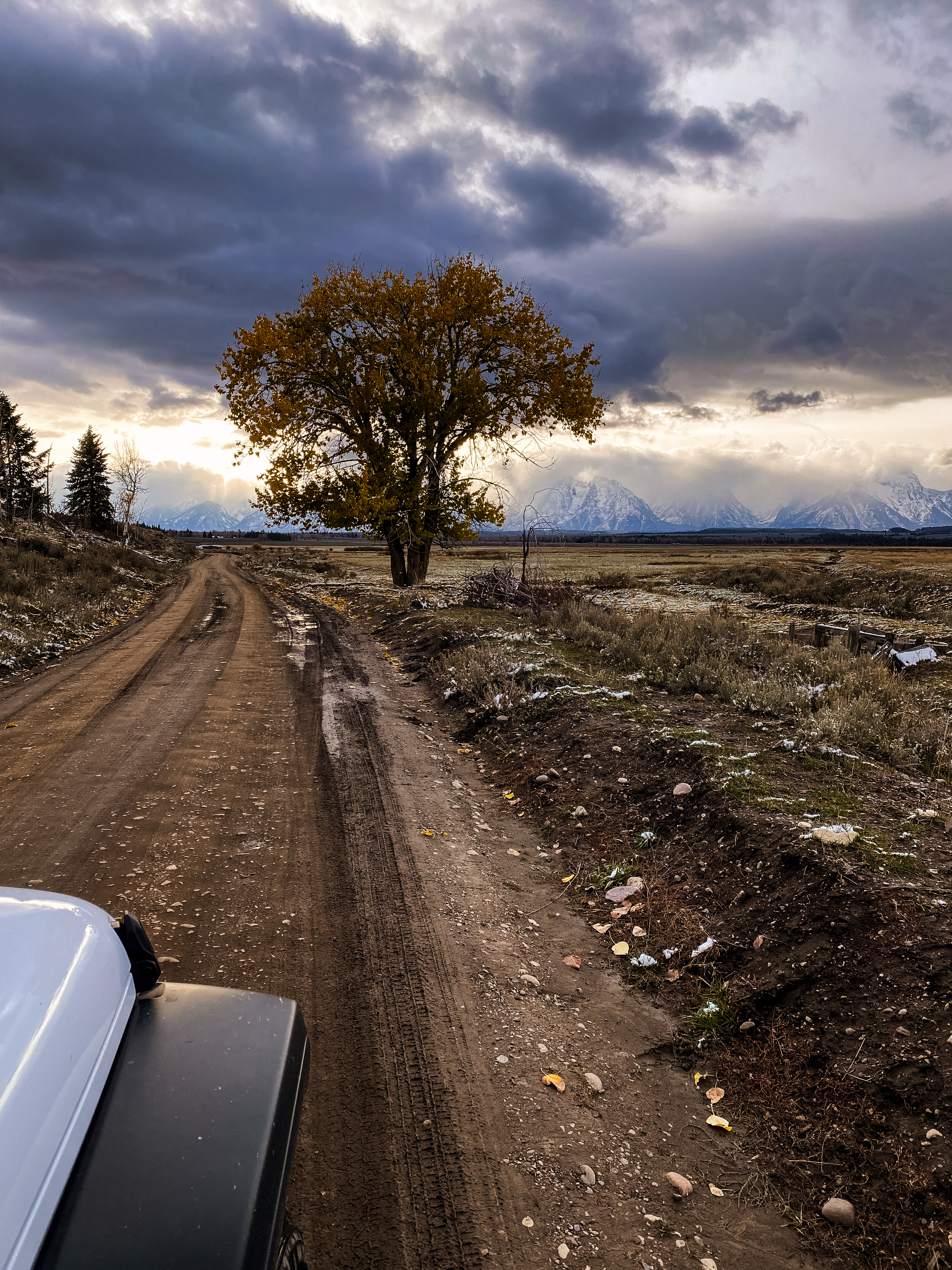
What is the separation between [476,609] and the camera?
17.4 m

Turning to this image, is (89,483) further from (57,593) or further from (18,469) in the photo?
(57,593)

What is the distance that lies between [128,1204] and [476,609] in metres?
16.2

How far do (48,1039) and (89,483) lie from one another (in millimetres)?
78104

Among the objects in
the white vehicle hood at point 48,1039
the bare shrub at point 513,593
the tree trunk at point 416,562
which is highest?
the tree trunk at point 416,562

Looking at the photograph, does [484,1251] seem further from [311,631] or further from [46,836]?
[311,631]

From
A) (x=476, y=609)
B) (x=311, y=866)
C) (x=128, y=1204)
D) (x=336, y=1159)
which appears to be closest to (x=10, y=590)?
(x=476, y=609)

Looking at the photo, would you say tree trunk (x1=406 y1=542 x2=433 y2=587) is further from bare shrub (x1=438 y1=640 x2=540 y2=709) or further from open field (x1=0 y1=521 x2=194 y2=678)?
bare shrub (x1=438 y1=640 x2=540 y2=709)

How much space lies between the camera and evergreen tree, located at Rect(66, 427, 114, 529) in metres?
66.9

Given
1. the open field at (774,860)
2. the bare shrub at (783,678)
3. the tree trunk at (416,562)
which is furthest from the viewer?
the tree trunk at (416,562)

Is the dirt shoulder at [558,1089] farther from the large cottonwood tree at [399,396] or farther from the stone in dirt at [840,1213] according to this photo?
the large cottonwood tree at [399,396]

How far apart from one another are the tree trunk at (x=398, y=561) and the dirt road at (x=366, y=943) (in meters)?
14.6

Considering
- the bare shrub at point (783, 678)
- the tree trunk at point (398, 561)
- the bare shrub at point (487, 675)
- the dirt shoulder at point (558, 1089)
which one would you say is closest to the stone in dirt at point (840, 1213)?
the dirt shoulder at point (558, 1089)

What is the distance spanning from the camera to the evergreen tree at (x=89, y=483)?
220ft

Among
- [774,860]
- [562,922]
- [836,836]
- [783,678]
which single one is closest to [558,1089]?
[562,922]
